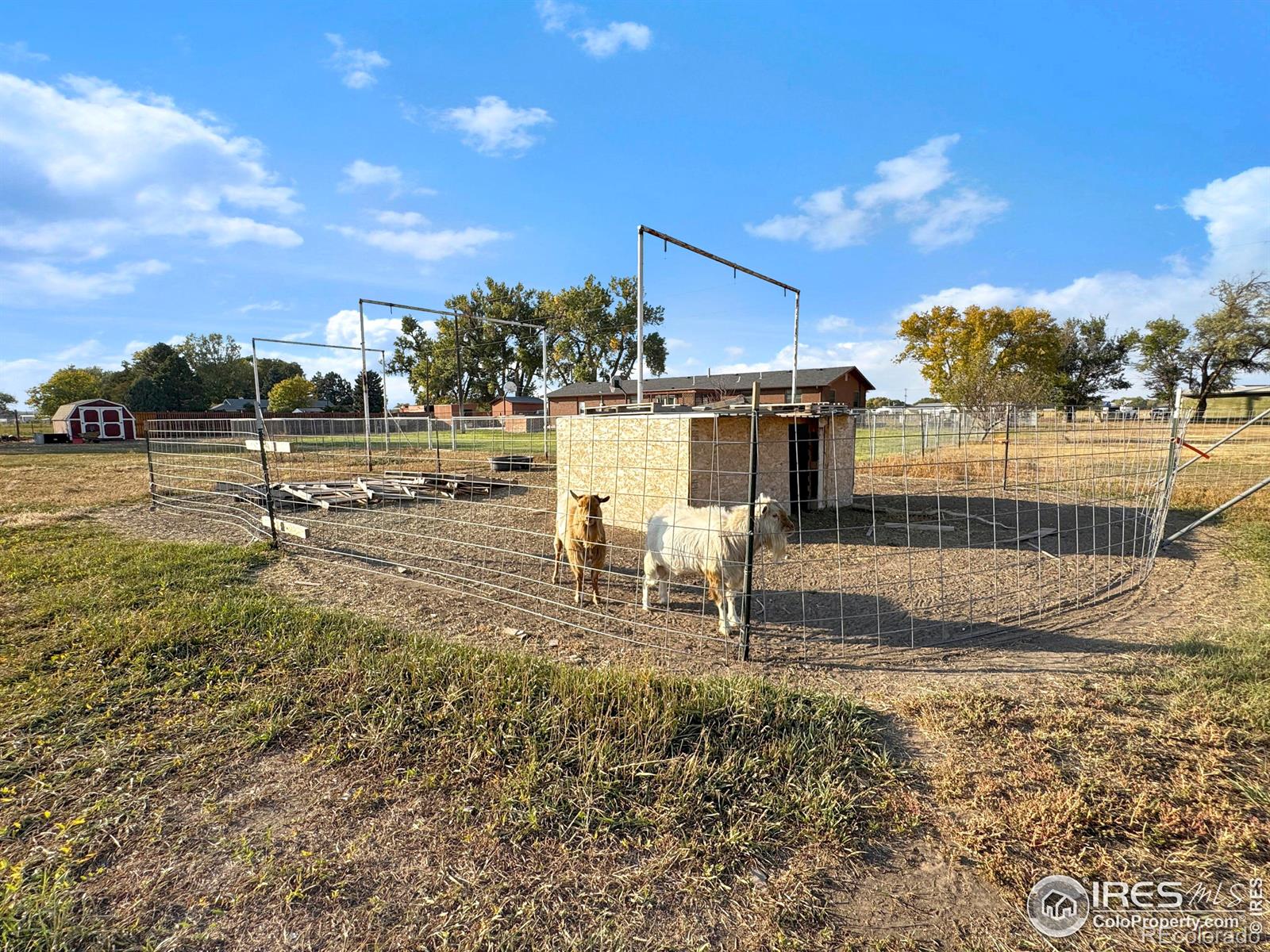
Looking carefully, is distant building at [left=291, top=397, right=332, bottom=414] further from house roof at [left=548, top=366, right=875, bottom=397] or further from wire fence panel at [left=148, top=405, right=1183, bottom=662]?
wire fence panel at [left=148, top=405, right=1183, bottom=662]

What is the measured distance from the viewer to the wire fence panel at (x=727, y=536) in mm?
5395

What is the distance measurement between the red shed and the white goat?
158ft

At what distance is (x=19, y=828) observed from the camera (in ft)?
8.31

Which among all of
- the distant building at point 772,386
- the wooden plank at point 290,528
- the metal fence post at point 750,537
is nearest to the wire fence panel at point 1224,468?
the metal fence post at point 750,537

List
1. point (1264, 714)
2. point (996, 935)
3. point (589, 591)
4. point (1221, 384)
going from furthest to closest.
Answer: point (1221, 384), point (589, 591), point (1264, 714), point (996, 935)

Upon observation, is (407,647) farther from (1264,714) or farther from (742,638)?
(1264,714)

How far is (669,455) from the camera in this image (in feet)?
31.2

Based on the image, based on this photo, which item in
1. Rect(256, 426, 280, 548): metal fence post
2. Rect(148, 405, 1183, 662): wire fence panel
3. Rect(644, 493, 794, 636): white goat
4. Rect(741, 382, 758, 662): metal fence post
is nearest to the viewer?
Rect(741, 382, 758, 662): metal fence post

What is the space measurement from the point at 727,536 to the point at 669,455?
4453mm

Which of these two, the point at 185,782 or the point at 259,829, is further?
the point at 185,782

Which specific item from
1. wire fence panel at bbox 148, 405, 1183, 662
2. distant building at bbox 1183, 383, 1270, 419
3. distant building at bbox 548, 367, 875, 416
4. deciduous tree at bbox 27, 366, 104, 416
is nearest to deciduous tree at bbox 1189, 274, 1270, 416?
distant building at bbox 1183, 383, 1270, 419

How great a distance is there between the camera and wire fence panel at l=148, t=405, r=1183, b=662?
17.7ft

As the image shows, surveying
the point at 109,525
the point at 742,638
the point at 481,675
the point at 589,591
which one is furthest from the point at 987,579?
the point at 109,525

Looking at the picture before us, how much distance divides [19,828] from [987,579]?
28.9 feet
